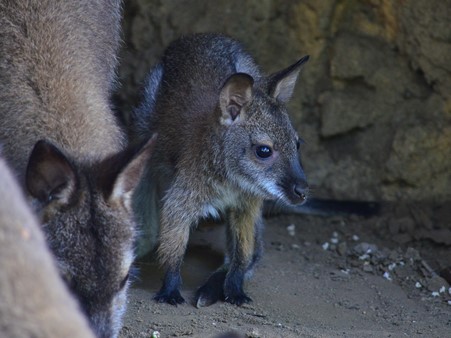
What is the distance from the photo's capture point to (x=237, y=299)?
752cm

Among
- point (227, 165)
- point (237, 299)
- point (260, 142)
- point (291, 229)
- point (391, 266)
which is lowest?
point (237, 299)

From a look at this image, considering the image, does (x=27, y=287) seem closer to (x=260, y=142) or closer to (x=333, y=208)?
→ (x=260, y=142)

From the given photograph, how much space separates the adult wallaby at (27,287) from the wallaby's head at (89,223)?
1364mm

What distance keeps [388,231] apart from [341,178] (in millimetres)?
777

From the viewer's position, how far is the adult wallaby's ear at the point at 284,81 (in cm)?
771

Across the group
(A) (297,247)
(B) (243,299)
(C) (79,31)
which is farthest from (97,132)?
(A) (297,247)

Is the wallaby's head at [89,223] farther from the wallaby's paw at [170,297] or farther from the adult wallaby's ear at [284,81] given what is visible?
the adult wallaby's ear at [284,81]

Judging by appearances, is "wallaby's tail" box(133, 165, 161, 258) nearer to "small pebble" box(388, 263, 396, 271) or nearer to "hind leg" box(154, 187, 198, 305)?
"hind leg" box(154, 187, 198, 305)

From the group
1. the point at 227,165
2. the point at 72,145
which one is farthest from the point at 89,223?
the point at 227,165

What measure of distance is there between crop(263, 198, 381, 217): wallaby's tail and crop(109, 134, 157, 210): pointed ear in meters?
3.72

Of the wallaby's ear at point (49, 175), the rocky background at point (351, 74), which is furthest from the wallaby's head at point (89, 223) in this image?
the rocky background at point (351, 74)

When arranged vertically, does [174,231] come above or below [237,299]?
above

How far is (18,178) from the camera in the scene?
220 inches

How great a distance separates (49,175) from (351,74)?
466 centimetres
